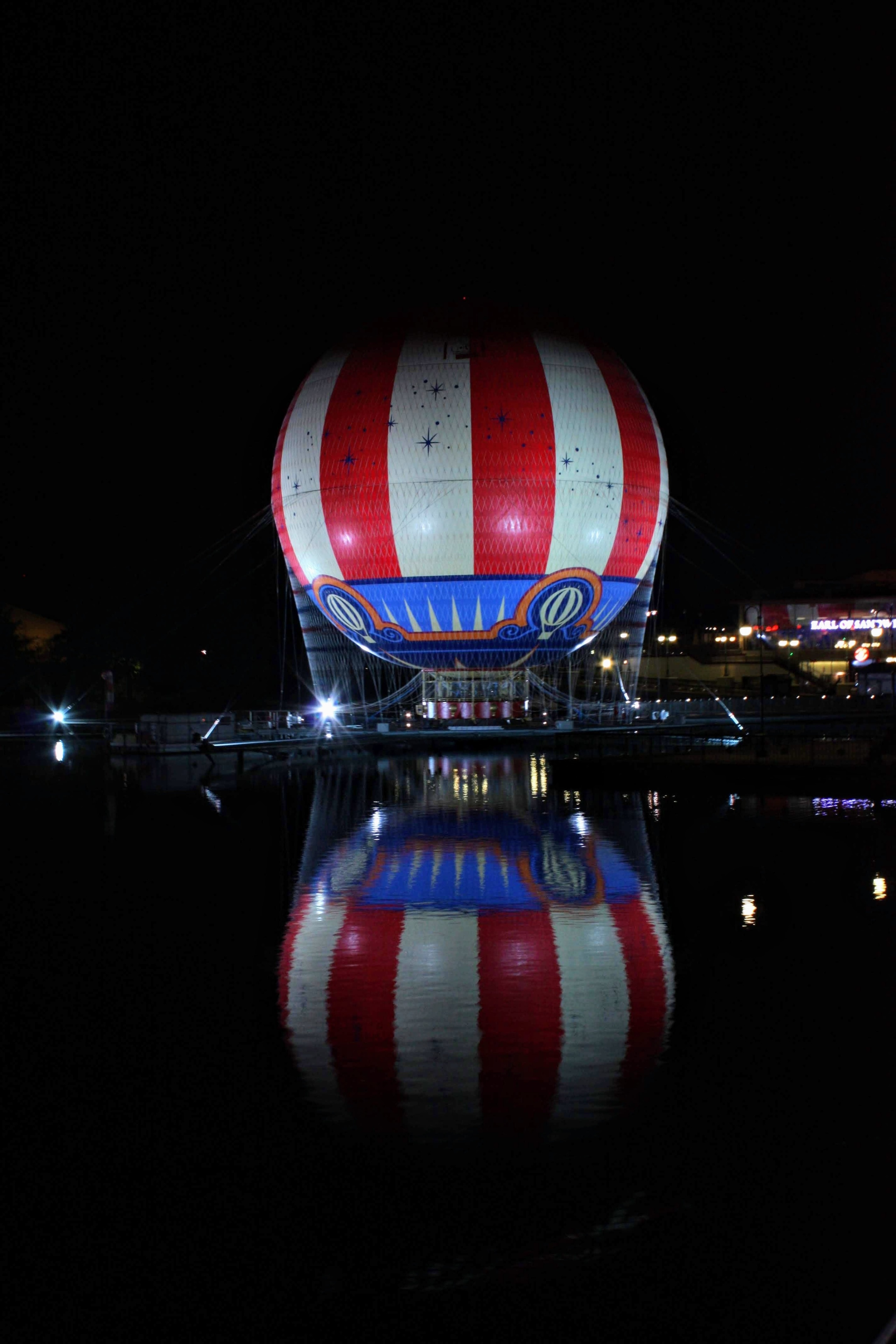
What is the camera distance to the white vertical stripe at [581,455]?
110 feet

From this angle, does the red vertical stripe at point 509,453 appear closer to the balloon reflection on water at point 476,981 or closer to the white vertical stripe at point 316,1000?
the balloon reflection on water at point 476,981

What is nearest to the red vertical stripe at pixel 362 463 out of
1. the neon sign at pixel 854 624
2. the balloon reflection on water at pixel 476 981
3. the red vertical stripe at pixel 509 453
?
the red vertical stripe at pixel 509 453

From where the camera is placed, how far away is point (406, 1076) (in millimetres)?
8656

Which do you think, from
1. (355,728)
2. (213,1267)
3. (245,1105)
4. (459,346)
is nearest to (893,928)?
(245,1105)

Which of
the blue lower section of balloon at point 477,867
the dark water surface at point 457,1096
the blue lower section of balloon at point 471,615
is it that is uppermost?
the blue lower section of balloon at point 471,615

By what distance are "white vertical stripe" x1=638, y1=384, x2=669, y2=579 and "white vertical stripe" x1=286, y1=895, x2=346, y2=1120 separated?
982 inches

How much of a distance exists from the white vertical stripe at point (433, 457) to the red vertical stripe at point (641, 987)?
1989cm

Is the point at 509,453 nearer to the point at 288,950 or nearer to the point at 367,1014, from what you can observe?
the point at 288,950

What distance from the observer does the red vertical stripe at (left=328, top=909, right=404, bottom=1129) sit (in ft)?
27.2

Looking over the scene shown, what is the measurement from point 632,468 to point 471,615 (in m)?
6.31

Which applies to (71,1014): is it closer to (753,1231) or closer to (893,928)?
(753,1231)

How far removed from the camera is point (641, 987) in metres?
10.8

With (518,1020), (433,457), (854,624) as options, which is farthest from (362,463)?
(854,624)

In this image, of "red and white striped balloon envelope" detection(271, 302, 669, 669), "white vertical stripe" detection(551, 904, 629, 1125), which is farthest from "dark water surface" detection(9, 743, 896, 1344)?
"red and white striped balloon envelope" detection(271, 302, 669, 669)
